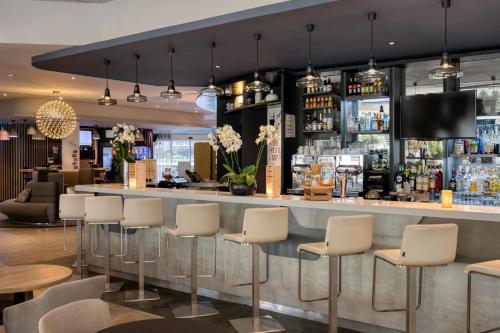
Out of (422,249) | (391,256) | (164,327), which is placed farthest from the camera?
(391,256)

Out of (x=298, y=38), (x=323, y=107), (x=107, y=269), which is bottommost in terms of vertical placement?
(x=107, y=269)

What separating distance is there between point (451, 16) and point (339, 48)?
1.79 metres

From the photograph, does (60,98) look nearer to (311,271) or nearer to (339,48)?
(339,48)

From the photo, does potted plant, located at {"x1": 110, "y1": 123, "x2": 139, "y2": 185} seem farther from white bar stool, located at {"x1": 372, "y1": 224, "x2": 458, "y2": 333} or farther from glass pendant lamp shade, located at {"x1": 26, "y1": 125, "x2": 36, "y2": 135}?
glass pendant lamp shade, located at {"x1": 26, "y1": 125, "x2": 36, "y2": 135}

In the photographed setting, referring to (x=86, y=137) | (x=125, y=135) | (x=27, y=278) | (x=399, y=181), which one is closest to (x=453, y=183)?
(x=399, y=181)

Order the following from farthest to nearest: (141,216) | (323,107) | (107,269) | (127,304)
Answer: (323,107)
(107,269)
(141,216)
(127,304)

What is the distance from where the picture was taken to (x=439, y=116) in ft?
23.2

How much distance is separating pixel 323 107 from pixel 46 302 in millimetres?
6274

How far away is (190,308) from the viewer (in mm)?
5289

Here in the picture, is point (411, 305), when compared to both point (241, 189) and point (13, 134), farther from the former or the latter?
point (13, 134)

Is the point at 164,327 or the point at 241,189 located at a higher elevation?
the point at 241,189

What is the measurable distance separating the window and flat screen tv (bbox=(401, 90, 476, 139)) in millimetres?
19846

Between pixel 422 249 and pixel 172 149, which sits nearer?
pixel 422 249

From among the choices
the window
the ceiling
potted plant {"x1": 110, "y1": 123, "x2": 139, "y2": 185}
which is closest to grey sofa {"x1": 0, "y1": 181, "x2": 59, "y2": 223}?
the ceiling
